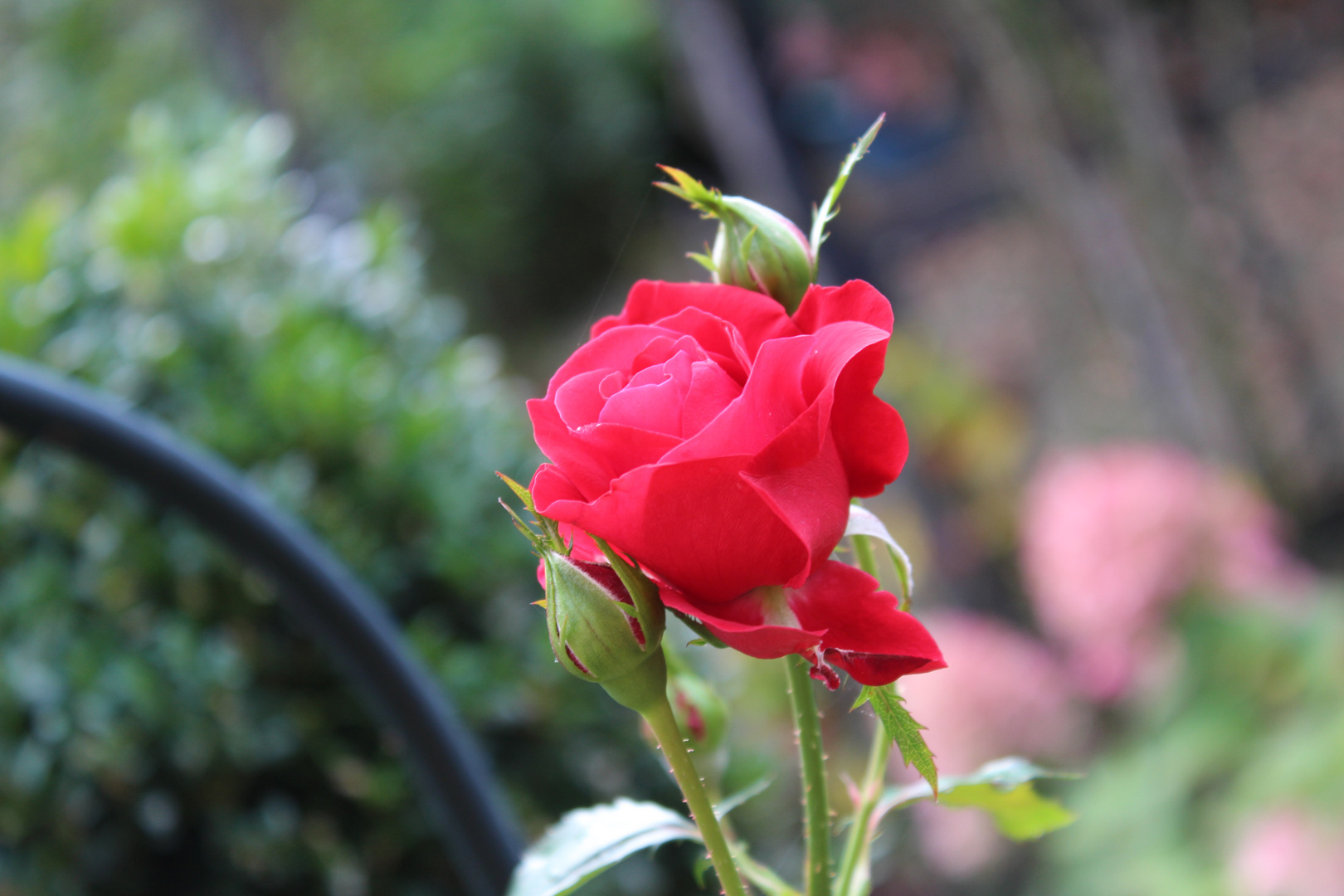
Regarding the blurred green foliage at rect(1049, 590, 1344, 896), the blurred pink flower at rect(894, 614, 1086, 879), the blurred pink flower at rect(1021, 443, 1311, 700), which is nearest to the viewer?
the blurred green foliage at rect(1049, 590, 1344, 896)

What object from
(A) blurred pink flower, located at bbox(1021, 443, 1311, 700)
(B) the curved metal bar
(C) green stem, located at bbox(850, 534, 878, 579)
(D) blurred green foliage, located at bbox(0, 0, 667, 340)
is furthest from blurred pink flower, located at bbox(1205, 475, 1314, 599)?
(D) blurred green foliage, located at bbox(0, 0, 667, 340)

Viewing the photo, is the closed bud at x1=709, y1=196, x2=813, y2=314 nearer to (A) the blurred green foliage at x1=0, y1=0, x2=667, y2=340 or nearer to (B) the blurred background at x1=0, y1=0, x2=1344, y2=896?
(B) the blurred background at x1=0, y1=0, x2=1344, y2=896

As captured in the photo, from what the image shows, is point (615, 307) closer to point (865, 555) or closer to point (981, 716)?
point (981, 716)

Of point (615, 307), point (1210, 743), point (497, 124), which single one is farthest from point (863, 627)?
point (615, 307)

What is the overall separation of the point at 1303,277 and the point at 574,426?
3015 millimetres

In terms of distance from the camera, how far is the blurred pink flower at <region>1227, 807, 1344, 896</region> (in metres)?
1.06

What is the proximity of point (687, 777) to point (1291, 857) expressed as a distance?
1161 mm

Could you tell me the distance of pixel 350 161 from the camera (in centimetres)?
321

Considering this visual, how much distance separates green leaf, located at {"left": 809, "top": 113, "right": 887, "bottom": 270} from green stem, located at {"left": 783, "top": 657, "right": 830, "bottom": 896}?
100 millimetres

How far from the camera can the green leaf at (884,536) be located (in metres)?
0.21

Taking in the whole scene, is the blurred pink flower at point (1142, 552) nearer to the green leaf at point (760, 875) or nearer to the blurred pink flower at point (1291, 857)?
the blurred pink flower at point (1291, 857)

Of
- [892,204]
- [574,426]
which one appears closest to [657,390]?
[574,426]

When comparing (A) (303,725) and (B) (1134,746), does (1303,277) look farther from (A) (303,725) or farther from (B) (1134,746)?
(A) (303,725)

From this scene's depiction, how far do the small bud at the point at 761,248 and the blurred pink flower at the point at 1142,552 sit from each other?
1.43 m
